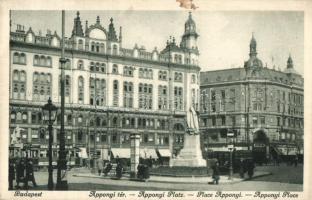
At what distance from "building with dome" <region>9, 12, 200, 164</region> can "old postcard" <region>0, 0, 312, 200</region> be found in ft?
0.25

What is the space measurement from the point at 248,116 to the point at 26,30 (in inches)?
972

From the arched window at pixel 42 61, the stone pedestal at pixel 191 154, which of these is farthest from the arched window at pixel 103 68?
the stone pedestal at pixel 191 154

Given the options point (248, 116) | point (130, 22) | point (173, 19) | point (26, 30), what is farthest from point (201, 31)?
point (248, 116)

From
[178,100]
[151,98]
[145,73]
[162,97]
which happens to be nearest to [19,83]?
[145,73]

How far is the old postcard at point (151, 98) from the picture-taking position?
15609 millimetres

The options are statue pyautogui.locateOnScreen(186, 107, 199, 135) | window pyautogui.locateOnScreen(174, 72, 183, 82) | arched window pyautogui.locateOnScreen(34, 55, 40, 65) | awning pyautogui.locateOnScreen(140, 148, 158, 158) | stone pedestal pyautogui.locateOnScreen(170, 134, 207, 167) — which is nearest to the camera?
stone pedestal pyautogui.locateOnScreen(170, 134, 207, 167)

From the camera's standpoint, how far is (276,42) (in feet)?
56.1

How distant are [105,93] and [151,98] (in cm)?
325

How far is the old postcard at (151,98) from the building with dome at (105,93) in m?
0.08

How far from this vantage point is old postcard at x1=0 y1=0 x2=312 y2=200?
51.2ft

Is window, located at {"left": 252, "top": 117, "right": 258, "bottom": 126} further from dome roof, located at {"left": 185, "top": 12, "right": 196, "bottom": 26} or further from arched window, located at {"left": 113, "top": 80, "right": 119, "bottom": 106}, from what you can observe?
dome roof, located at {"left": 185, "top": 12, "right": 196, "bottom": 26}

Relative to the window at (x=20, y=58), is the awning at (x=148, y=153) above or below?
below

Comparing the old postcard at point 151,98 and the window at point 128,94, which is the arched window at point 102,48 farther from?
the window at point 128,94

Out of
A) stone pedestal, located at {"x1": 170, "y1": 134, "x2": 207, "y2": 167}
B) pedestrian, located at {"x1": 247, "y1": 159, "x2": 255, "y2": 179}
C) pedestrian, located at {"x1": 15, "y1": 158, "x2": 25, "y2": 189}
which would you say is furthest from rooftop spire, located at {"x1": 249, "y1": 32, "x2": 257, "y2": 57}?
pedestrian, located at {"x1": 15, "y1": 158, "x2": 25, "y2": 189}
